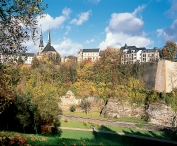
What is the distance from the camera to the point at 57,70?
42.3m

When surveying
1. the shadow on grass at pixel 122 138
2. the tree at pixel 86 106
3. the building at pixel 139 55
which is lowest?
the shadow on grass at pixel 122 138

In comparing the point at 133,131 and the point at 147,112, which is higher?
the point at 147,112

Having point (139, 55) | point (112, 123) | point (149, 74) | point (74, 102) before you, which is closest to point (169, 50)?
point (139, 55)

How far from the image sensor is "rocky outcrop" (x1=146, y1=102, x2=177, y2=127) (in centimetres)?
2502

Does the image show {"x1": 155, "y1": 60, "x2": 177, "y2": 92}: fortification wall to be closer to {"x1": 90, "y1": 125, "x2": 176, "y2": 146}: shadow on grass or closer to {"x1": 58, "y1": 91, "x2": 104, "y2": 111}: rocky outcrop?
{"x1": 58, "y1": 91, "x2": 104, "y2": 111}: rocky outcrop

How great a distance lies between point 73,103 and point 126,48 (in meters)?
46.2

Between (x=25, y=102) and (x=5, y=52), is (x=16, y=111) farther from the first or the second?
(x=5, y=52)

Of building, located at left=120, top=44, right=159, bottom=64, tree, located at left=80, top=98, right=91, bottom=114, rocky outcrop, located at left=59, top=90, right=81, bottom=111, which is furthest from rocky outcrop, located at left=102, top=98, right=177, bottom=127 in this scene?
building, located at left=120, top=44, right=159, bottom=64

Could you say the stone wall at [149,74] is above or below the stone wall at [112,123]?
above

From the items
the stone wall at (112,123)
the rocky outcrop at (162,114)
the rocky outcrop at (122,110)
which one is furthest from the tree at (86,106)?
the rocky outcrop at (162,114)

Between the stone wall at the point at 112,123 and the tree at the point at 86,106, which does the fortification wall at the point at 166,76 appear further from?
the tree at the point at 86,106

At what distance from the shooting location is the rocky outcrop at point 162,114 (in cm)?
2502

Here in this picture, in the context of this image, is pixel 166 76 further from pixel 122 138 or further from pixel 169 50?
pixel 169 50

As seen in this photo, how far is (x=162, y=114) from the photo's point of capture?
25.9 metres
